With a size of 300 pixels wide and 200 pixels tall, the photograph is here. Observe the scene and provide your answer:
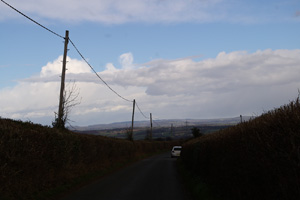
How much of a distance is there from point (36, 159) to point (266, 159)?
304 inches

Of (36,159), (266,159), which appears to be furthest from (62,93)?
(266,159)

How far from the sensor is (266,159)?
16.2 ft

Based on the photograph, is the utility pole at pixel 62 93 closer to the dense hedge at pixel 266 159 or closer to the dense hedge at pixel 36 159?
the dense hedge at pixel 36 159

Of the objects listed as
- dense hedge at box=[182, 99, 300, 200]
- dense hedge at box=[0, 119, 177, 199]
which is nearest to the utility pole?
dense hedge at box=[0, 119, 177, 199]

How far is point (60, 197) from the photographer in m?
10.0

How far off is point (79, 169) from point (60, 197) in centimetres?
527

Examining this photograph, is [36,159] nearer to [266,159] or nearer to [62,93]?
[266,159]

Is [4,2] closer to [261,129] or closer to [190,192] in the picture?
[190,192]

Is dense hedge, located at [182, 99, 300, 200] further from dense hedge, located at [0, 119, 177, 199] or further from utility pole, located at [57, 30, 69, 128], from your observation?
utility pole, located at [57, 30, 69, 128]

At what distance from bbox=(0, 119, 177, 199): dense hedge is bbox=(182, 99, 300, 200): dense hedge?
5780 millimetres

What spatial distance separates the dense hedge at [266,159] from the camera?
4371mm

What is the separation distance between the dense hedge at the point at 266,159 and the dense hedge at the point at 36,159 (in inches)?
228

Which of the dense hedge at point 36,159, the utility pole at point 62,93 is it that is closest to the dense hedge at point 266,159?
the dense hedge at point 36,159

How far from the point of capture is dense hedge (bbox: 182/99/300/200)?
437 centimetres
